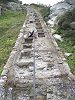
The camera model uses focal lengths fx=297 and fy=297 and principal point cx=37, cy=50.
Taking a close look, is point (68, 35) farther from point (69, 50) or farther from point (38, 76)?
point (38, 76)

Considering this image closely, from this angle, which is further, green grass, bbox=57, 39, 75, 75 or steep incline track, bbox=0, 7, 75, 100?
green grass, bbox=57, 39, 75, 75

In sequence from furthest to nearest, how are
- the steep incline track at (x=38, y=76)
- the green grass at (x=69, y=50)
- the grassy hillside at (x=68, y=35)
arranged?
the grassy hillside at (x=68, y=35) → the green grass at (x=69, y=50) → the steep incline track at (x=38, y=76)

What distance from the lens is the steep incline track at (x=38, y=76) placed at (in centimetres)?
805

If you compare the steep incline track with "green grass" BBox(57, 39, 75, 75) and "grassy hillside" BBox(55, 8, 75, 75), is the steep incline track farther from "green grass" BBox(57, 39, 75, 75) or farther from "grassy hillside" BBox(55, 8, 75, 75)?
"grassy hillside" BBox(55, 8, 75, 75)

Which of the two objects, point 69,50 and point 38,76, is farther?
point 69,50

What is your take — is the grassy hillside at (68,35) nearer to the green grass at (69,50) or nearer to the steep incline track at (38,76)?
the green grass at (69,50)

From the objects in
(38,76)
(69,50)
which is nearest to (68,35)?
(69,50)

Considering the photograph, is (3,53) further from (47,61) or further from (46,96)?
(46,96)

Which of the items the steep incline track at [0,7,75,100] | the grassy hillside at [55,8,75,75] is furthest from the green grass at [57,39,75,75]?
the steep incline track at [0,7,75,100]

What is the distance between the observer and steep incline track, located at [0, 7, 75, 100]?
317 inches

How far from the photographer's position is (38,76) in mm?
9453

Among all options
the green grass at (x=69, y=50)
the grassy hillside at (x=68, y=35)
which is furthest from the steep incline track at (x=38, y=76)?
the grassy hillside at (x=68, y=35)

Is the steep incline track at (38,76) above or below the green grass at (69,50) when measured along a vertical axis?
above

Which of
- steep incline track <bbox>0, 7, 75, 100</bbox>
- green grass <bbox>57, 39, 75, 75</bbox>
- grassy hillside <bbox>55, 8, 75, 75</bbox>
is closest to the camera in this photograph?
steep incline track <bbox>0, 7, 75, 100</bbox>
